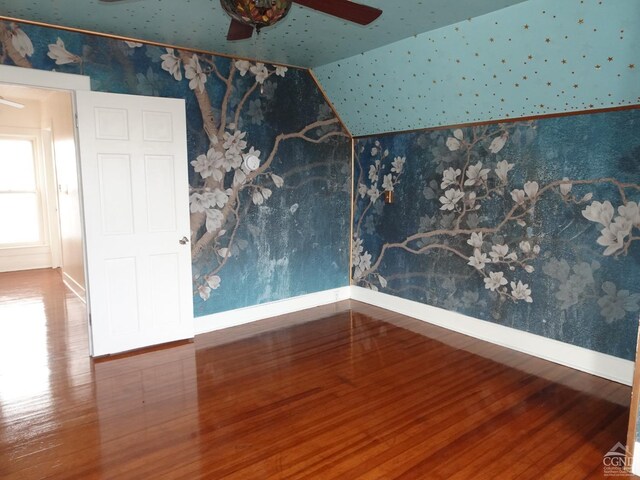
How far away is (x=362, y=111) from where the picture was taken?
4375 millimetres

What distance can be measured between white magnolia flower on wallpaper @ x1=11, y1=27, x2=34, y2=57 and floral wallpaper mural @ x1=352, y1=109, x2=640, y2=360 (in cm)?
313

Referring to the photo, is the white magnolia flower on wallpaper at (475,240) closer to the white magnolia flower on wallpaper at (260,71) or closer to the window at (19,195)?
the white magnolia flower on wallpaper at (260,71)

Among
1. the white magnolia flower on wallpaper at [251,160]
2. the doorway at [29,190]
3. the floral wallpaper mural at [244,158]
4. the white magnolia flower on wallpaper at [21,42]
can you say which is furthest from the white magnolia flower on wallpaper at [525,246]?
the doorway at [29,190]

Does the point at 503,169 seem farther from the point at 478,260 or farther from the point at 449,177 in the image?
the point at 478,260

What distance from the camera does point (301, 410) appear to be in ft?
8.63

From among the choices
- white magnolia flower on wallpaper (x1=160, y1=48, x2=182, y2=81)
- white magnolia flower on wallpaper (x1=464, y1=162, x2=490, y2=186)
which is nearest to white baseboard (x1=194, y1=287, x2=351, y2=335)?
white magnolia flower on wallpaper (x1=464, y1=162, x2=490, y2=186)

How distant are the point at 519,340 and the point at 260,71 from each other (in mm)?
3336

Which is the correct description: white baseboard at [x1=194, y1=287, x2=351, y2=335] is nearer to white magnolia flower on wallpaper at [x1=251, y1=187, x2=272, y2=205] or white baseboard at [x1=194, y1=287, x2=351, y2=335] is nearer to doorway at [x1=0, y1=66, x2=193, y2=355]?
doorway at [x1=0, y1=66, x2=193, y2=355]

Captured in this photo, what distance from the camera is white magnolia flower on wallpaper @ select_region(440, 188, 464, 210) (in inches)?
153

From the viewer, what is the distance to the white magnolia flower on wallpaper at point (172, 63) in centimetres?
354

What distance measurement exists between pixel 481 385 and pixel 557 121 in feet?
6.63

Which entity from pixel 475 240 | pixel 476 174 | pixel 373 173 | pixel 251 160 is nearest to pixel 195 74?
pixel 251 160

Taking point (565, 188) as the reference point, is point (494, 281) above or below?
below

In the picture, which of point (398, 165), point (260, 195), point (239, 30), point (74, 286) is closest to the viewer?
point (239, 30)
